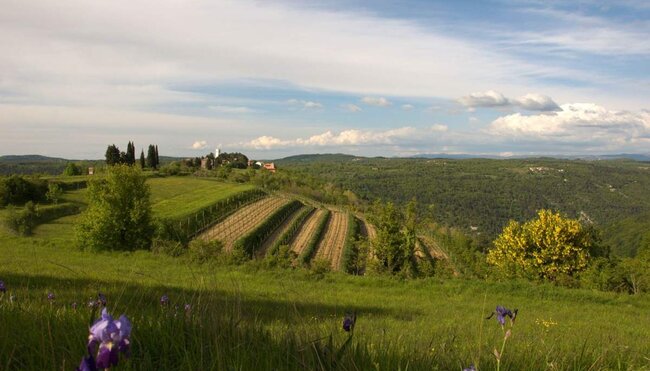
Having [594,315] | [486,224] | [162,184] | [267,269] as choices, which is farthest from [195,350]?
[486,224]

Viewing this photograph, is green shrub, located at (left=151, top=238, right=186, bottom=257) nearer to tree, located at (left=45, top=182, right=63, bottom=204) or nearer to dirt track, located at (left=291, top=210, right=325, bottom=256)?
dirt track, located at (left=291, top=210, right=325, bottom=256)

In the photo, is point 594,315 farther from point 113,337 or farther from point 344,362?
point 113,337

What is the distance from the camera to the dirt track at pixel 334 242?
5178cm

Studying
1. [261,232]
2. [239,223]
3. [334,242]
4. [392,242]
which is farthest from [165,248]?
[334,242]

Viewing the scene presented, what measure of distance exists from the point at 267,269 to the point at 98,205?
58.3 ft

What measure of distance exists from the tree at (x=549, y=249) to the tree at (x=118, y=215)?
2591cm

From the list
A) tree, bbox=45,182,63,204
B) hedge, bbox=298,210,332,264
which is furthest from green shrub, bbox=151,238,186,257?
tree, bbox=45,182,63,204

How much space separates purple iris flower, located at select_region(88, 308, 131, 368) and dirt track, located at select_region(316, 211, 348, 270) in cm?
4310

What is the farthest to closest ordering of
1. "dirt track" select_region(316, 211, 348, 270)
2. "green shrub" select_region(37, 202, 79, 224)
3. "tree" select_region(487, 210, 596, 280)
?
"green shrub" select_region(37, 202, 79, 224)
"dirt track" select_region(316, 211, 348, 270)
"tree" select_region(487, 210, 596, 280)

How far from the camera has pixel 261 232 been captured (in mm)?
56438

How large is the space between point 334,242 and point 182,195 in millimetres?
35118

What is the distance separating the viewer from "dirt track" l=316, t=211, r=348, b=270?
5178 cm

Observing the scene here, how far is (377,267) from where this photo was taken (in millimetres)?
37031

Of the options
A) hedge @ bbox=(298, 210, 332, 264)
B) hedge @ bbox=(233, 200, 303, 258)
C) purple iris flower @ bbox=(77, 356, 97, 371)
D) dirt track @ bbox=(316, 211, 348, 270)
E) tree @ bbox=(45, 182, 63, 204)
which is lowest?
dirt track @ bbox=(316, 211, 348, 270)
